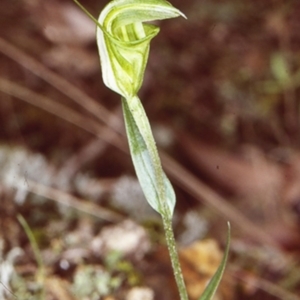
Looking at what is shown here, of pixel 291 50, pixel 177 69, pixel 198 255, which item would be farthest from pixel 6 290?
pixel 291 50

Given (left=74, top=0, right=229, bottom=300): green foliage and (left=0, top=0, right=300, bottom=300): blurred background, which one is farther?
(left=0, top=0, right=300, bottom=300): blurred background

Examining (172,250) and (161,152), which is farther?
(161,152)

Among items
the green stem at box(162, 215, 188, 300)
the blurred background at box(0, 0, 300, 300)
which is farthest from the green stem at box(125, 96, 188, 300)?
the blurred background at box(0, 0, 300, 300)

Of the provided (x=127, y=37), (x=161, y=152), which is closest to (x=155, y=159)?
(x=127, y=37)

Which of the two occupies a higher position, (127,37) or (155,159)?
(127,37)

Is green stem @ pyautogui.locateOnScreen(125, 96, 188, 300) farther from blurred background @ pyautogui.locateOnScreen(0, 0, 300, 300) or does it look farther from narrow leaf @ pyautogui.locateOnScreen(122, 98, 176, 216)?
blurred background @ pyautogui.locateOnScreen(0, 0, 300, 300)

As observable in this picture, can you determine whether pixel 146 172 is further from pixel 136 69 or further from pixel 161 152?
pixel 161 152

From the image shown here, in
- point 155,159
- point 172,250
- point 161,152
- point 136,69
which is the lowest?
point 161,152

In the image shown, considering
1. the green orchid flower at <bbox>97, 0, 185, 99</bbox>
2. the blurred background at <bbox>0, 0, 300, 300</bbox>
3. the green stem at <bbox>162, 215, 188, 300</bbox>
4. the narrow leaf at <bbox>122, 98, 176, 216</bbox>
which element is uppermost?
the green orchid flower at <bbox>97, 0, 185, 99</bbox>

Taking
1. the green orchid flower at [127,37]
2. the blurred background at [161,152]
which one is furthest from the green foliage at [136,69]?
the blurred background at [161,152]
